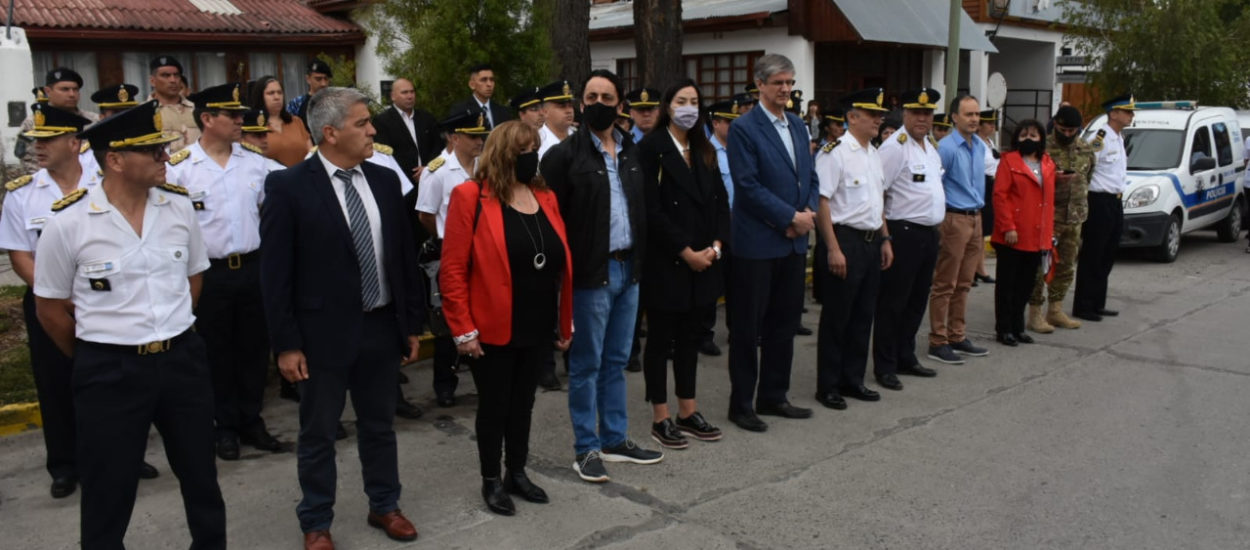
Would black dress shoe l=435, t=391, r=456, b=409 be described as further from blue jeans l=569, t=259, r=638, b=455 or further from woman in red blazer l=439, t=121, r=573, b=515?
woman in red blazer l=439, t=121, r=573, b=515

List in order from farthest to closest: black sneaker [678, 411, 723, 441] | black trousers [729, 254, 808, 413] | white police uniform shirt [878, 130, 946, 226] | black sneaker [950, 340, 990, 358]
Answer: black sneaker [950, 340, 990, 358] < white police uniform shirt [878, 130, 946, 226] < black trousers [729, 254, 808, 413] < black sneaker [678, 411, 723, 441]

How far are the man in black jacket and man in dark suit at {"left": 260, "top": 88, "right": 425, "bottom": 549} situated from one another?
912mm

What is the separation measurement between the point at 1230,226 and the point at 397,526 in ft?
46.3

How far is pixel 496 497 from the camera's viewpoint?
4.89 metres

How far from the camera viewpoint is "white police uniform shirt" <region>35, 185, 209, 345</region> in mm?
3643

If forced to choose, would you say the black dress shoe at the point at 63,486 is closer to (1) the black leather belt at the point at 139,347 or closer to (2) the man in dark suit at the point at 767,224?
(1) the black leather belt at the point at 139,347

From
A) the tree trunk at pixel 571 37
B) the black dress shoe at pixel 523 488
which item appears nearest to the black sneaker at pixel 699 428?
the black dress shoe at pixel 523 488

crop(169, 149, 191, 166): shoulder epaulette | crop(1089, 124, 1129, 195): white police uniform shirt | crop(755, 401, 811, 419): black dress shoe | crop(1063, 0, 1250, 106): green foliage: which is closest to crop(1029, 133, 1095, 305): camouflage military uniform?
crop(1089, 124, 1129, 195): white police uniform shirt

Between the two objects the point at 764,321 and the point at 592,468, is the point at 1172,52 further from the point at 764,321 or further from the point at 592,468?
the point at 592,468

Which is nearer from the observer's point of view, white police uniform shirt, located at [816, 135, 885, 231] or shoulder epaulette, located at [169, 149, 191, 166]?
shoulder epaulette, located at [169, 149, 191, 166]

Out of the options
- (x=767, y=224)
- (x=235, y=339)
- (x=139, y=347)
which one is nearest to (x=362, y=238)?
(x=139, y=347)

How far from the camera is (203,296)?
5.53 metres

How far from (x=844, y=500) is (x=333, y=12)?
18361mm

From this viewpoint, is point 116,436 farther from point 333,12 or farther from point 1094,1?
point 1094,1
